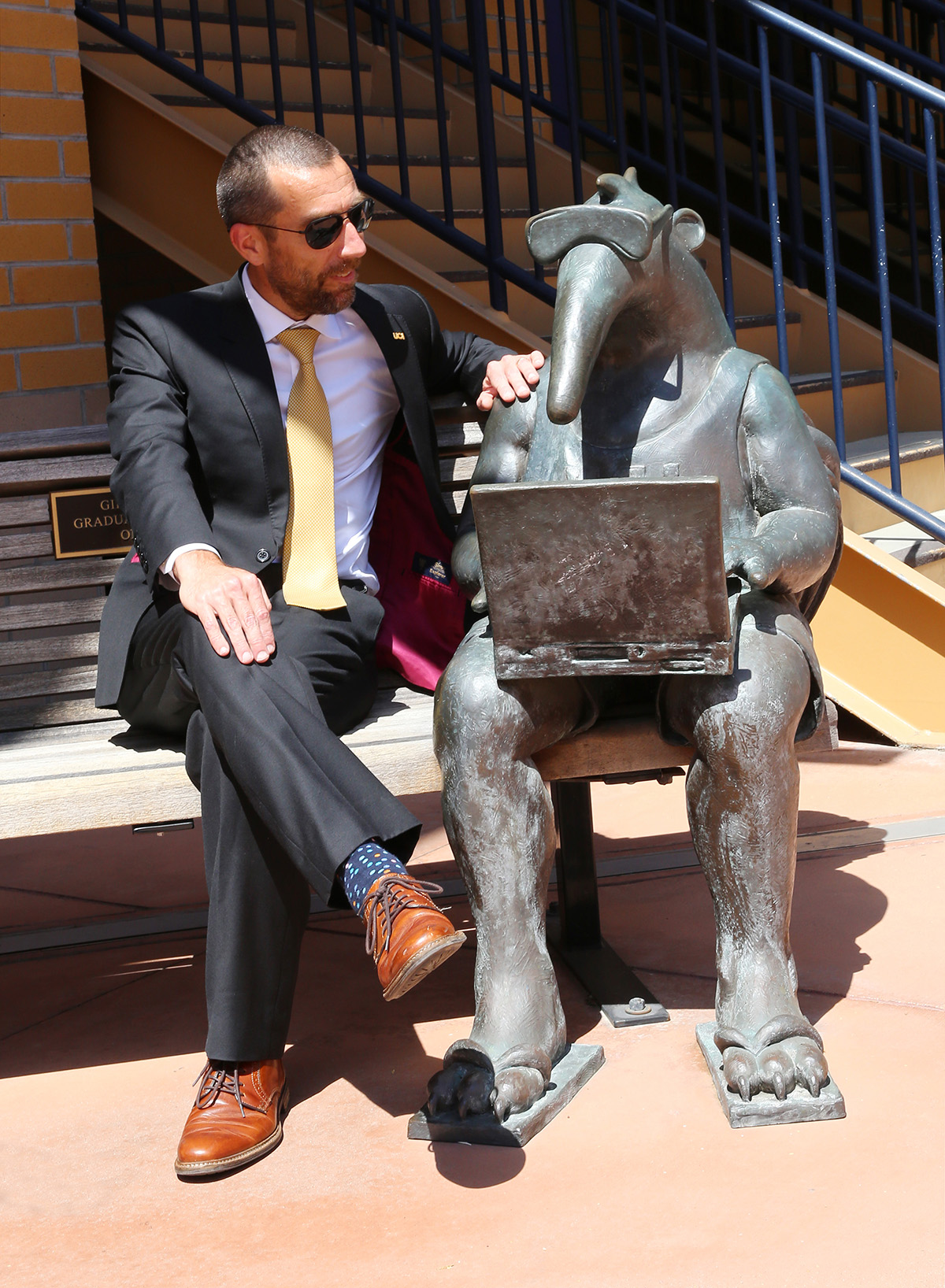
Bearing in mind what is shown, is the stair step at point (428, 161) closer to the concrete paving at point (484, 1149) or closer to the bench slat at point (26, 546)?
the bench slat at point (26, 546)

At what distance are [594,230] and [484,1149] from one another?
157 cm

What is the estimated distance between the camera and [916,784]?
4164mm

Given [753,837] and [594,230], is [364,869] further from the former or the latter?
[594,230]

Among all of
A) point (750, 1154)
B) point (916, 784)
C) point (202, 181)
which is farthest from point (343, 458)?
point (202, 181)

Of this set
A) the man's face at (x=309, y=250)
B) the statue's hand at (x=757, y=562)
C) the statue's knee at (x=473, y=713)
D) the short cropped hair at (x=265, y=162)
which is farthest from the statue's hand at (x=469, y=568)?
the short cropped hair at (x=265, y=162)

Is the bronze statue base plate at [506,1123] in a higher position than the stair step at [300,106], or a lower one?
lower

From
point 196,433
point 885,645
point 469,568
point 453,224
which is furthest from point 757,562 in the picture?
point 453,224

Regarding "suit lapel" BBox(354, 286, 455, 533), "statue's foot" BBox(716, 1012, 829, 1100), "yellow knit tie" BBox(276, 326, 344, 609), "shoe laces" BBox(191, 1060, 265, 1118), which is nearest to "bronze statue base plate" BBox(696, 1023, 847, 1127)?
"statue's foot" BBox(716, 1012, 829, 1100)

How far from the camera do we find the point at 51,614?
3.24m

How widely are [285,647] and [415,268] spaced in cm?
253

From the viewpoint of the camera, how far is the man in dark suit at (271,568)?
241 centimetres

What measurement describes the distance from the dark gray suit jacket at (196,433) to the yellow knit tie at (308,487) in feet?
0.10

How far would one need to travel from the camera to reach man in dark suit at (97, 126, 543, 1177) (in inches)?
95.0

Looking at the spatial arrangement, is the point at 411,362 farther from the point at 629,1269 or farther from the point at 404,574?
the point at 629,1269
